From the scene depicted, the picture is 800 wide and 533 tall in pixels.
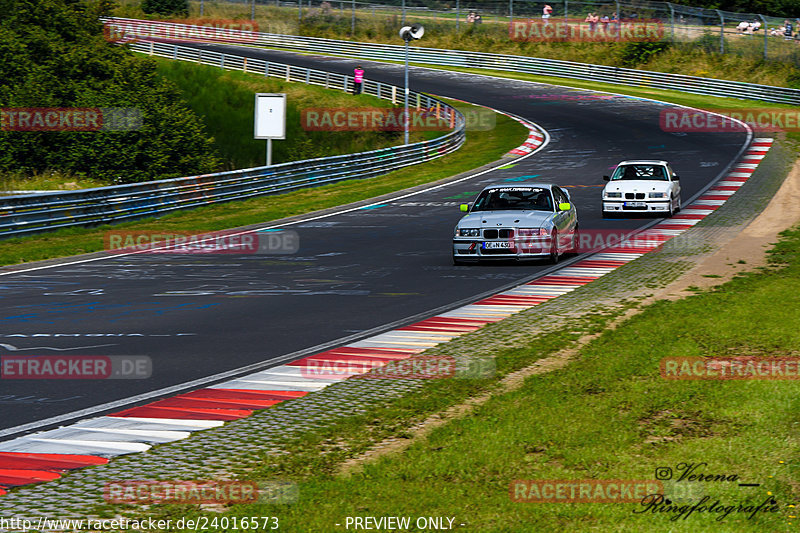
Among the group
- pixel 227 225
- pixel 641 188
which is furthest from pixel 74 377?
pixel 641 188

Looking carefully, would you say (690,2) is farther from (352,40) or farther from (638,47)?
(352,40)

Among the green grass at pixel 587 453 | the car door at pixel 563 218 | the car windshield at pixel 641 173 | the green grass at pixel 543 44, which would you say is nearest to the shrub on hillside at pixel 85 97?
the car windshield at pixel 641 173

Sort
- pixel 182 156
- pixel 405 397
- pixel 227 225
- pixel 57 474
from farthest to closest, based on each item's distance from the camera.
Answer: pixel 182 156 → pixel 227 225 → pixel 405 397 → pixel 57 474

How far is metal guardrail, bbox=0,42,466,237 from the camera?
23.2m

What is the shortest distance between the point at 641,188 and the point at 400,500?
67.3 feet

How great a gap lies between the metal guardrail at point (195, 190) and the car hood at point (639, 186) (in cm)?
1101

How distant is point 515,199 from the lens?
64.5 feet

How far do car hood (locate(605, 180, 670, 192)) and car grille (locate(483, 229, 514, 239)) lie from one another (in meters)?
7.96

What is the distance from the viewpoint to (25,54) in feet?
154

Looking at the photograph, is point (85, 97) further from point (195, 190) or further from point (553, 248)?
point (553, 248)

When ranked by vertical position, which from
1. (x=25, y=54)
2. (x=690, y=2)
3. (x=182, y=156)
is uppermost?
(x=690, y=2)

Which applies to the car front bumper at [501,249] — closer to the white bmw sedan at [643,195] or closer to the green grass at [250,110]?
the white bmw sedan at [643,195]

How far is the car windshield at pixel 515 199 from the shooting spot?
19.3 m

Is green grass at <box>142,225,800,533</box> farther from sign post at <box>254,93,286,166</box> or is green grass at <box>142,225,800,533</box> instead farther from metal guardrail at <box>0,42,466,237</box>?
sign post at <box>254,93,286,166</box>
